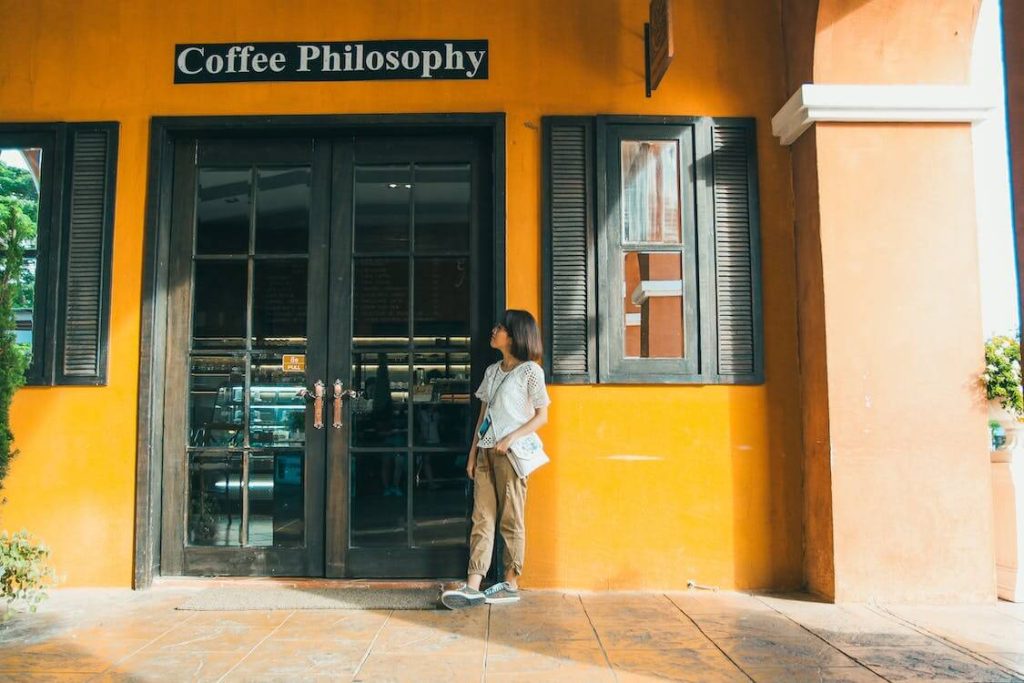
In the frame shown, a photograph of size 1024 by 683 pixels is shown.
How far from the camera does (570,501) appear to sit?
445 cm

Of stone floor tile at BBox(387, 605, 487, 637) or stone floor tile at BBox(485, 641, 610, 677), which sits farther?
stone floor tile at BBox(387, 605, 487, 637)

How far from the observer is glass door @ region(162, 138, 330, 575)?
461 centimetres

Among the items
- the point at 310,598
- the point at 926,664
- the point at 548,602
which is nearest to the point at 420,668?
the point at 548,602

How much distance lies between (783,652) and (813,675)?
295mm

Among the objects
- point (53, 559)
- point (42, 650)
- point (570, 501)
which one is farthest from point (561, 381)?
point (53, 559)

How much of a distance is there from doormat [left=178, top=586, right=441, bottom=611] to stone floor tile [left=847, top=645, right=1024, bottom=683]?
2.09 meters

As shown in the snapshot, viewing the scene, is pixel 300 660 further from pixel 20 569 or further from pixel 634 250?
pixel 634 250

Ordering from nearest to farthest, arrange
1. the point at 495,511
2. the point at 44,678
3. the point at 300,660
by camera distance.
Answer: the point at 44,678 → the point at 300,660 → the point at 495,511

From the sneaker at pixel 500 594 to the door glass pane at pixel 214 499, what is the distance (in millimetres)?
1581

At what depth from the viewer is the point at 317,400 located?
461 cm

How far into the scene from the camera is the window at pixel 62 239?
455 centimetres

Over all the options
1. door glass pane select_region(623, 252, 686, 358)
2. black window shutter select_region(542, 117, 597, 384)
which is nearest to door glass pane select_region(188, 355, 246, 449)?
black window shutter select_region(542, 117, 597, 384)

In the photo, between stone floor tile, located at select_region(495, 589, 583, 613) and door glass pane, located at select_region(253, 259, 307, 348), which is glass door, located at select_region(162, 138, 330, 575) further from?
stone floor tile, located at select_region(495, 589, 583, 613)

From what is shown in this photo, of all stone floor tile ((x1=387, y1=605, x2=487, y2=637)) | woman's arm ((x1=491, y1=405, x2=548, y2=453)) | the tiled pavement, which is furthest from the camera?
woman's arm ((x1=491, y1=405, x2=548, y2=453))
